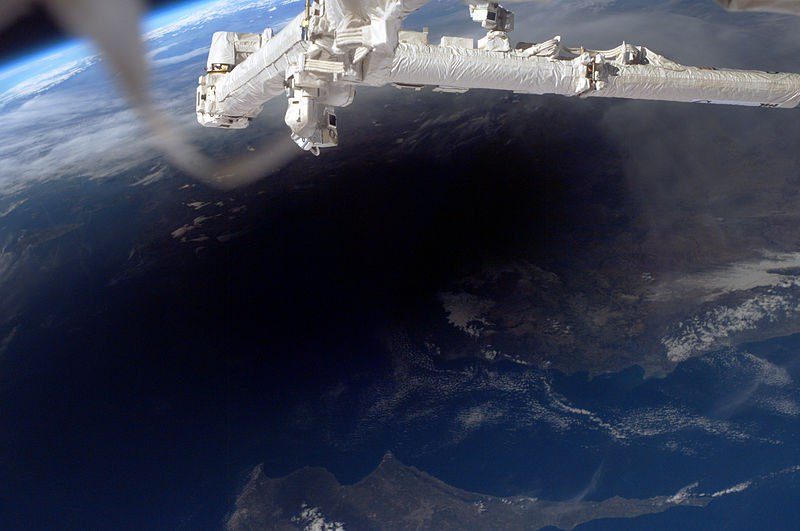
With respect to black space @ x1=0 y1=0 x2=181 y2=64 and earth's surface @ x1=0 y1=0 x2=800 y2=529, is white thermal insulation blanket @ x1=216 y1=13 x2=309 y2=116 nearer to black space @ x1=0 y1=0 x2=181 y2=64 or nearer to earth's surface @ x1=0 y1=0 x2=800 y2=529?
black space @ x1=0 y1=0 x2=181 y2=64

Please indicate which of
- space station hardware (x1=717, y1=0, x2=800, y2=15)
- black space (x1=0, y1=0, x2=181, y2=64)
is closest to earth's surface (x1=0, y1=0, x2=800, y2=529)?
black space (x1=0, y1=0, x2=181, y2=64)

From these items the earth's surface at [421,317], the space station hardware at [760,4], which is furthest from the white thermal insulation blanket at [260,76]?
the space station hardware at [760,4]

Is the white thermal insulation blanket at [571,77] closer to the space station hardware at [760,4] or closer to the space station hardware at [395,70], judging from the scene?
the space station hardware at [395,70]

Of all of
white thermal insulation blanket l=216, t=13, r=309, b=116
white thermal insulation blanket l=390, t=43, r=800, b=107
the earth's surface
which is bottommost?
the earth's surface

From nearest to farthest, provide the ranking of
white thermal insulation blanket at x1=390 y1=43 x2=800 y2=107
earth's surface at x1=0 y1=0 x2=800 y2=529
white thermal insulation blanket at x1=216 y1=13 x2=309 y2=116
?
1. white thermal insulation blanket at x1=216 y1=13 x2=309 y2=116
2. white thermal insulation blanket at x1=390 y1=43 x2=800 y2=107
3. earth's surface at x1=0 y1=0 x2=800 y2=529

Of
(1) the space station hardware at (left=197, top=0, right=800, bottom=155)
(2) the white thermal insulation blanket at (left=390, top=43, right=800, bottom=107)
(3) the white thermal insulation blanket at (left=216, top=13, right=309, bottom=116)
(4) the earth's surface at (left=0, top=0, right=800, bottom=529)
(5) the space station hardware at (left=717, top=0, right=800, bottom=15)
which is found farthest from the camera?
(4) the earth's surface at (left=0, top=0, right=800, bottom=529)

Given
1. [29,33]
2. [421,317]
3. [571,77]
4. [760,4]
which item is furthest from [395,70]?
[421,317]

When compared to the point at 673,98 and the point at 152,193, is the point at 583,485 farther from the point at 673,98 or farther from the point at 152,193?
the point at 152,193

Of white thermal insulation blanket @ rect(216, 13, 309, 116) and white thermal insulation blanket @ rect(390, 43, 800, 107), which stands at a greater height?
white thermal insulation blanket @ rect(216, 13, 309, 116)
